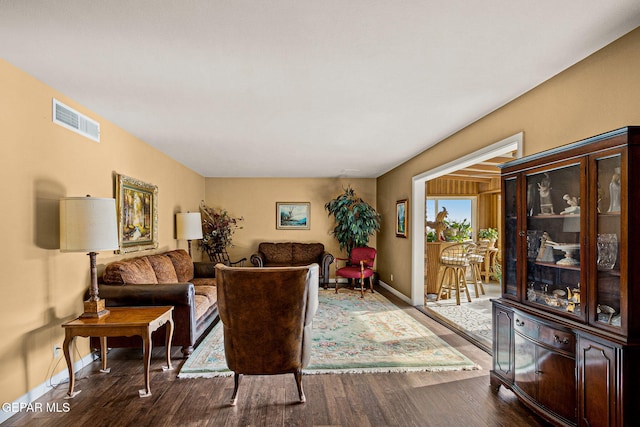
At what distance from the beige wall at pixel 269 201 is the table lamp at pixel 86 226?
4.97 meters

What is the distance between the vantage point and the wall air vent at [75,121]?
2.88m

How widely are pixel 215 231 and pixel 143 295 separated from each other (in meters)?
3.71

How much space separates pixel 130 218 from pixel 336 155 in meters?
3.07

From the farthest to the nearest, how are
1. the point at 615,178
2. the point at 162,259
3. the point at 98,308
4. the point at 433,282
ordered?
1. the point at 433,282
2. the point at 162,259
3. the point at 98,308
4. the point at 615,178

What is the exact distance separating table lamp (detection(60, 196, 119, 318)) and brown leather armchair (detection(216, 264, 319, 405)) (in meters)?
1.05

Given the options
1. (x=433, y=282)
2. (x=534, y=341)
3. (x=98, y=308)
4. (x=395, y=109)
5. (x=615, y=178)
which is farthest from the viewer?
(x=433, y=282)

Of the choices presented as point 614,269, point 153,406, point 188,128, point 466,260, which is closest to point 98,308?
point 153,406

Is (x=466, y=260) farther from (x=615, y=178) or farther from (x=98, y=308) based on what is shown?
(x=98, y=308)

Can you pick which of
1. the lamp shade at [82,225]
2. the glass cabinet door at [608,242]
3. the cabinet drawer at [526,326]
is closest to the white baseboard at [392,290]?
the cabinet drawer at [526,326]

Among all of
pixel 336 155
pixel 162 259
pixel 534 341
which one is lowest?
pixel 534 341

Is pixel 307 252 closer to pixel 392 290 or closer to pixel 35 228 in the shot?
pixel 392 290

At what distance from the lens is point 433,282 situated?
20.5 feet

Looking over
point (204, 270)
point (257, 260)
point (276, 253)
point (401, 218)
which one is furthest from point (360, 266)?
point (204, 270)

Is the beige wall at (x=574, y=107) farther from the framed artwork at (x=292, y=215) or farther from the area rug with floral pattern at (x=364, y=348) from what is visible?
the framed artwork at (x=292, y=215)
